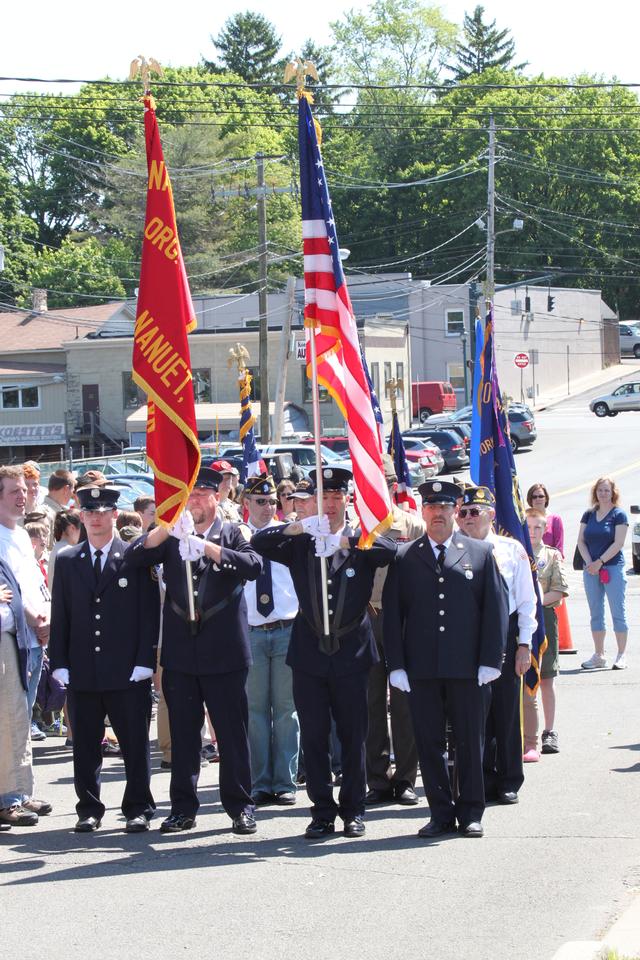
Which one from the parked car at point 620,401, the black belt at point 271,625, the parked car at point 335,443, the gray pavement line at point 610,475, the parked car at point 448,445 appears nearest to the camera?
the black belt at point 271,625

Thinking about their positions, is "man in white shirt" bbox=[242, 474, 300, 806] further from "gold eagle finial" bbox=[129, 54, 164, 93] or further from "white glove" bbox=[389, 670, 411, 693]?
"gold eagle finial" bbox=[129, 54, 164, 93]

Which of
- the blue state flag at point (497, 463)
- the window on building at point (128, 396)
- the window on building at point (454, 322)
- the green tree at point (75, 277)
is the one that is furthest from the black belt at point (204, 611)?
the green tree at point (75, 277)

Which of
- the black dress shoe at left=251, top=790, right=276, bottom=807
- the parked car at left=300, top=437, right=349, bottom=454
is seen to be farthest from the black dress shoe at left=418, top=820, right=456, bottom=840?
the parked car at left=300, top=437, right=349, bottom=454

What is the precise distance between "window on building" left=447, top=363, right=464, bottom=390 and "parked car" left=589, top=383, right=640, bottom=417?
11.2 m

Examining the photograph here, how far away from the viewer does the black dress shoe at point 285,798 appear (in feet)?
29.3

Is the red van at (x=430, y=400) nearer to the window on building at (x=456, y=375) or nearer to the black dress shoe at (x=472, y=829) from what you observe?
the window on building at (x=456, y=375)

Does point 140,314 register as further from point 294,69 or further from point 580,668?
point 580,668

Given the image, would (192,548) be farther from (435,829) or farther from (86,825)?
(435,829)

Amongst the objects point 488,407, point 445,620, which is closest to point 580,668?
point 488,407

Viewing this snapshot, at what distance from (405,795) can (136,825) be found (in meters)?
1.81

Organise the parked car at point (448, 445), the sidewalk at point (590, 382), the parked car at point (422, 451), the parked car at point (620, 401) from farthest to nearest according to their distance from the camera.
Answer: the sidewalk at point (590, 382) → the parked car at point (620, 401) → the parked car at point (448, 445) → the parked car at point (422, 451)

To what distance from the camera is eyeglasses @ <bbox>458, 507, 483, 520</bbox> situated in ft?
28.3

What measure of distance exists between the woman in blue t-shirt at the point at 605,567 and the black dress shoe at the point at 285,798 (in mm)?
6204

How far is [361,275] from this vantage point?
7462cm
